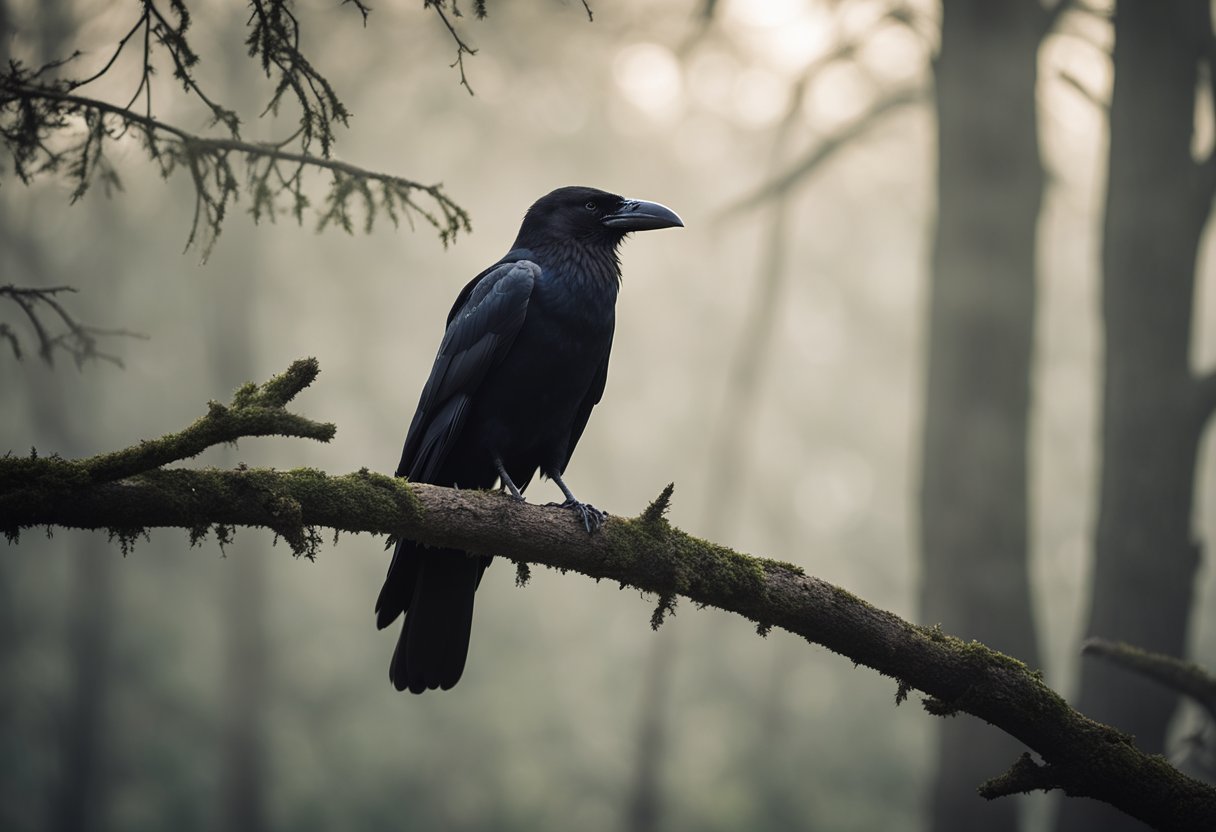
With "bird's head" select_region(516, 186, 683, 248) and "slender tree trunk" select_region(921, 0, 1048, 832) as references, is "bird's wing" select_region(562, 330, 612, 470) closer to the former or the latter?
"bird's head" select_region(516, 186, 683, 248)

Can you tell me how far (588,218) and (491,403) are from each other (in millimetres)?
1142

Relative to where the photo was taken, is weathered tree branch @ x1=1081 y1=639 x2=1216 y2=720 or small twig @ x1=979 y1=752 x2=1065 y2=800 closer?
small twig @ x1=979 y1=752 x2=1065 y2=800

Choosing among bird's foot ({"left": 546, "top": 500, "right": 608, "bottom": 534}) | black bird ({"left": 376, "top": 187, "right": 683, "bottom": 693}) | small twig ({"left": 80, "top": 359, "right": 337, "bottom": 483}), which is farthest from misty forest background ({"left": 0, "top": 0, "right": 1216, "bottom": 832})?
small twig ({"left": 80, "top": 359, "right": 337, "bottom": 483})

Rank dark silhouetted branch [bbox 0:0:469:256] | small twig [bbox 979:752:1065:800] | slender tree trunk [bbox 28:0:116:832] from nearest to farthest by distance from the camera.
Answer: small twig [bbox 979:752:1065:800] < dark silhouetted branch [bbox 0:0:469:256] < slender tree trunk [bbox 28:0:116:832]

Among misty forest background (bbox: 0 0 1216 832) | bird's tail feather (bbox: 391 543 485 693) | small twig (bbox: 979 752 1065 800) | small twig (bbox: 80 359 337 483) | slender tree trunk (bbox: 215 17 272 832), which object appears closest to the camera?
small twig (bbox: 80 359 337 483)

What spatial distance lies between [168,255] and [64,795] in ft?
35.2

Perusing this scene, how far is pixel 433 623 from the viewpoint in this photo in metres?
4.19

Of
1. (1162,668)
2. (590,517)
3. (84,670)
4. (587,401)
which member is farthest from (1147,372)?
(84,670)

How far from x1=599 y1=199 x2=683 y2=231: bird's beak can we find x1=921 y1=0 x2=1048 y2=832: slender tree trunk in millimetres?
4872

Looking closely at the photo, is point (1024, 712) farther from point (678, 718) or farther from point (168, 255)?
point (678, 718)

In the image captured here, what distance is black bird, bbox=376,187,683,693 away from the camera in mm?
4195

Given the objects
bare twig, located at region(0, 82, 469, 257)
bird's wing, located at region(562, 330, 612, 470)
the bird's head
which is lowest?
bird's wing, located at region(562, 330, 612, 470)

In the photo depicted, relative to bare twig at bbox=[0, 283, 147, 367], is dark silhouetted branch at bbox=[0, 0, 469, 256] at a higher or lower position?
higher

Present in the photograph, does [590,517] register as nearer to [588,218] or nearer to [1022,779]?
[1022,779]
